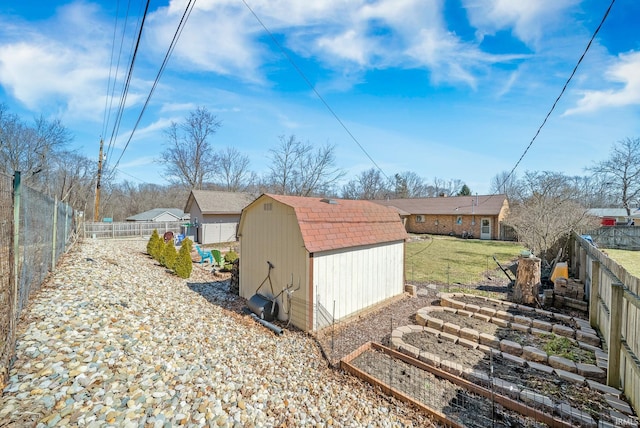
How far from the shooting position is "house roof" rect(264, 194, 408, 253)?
6.35m

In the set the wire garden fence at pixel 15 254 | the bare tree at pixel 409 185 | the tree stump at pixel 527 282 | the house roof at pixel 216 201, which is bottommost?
the tree stump at pixel 527 282

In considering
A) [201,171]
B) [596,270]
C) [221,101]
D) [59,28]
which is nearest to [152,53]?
[59,28]

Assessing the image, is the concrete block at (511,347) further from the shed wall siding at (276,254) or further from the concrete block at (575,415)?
the shed wall siding at (276,254)

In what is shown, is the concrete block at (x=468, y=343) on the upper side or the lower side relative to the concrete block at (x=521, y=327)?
lower

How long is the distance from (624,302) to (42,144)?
3507cm

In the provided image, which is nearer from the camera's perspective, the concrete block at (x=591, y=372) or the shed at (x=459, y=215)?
the concrete block at (x=591, y=372)

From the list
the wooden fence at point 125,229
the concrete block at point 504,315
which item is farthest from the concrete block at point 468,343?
the wooden fence at point 125,229

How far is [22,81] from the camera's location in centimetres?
773

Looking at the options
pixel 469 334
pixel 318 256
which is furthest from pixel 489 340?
pixel 318 256

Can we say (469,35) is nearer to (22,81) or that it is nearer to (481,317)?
(481,317)

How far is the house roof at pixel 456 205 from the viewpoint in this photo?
24.8 meters

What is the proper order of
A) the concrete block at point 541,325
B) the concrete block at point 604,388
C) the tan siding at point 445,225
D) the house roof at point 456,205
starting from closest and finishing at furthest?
the concrete block at point 604,388 → the concrete block at point 541,325 → the house roof at point 456,205 → the tan siding at point 445,225

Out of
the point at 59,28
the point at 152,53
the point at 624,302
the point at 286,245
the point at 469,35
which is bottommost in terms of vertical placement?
Answer: the point at 624,302

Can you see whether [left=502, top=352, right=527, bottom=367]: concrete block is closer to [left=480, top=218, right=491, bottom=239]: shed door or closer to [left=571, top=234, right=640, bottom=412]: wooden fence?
[left=571, top=234, right=640, bottom=412]: wooden fence
